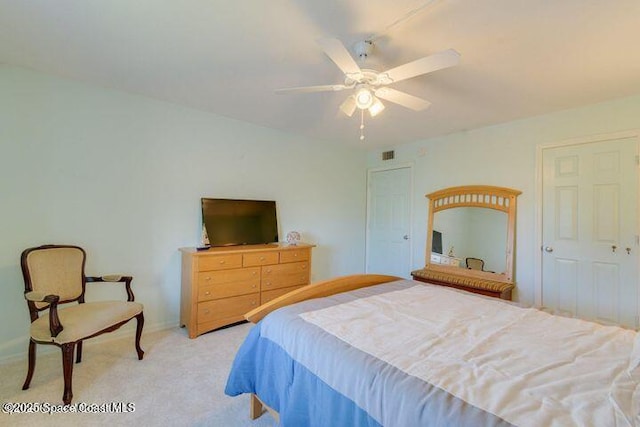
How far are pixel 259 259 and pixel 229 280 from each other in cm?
39

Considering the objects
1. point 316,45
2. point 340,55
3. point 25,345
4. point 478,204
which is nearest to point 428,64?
point 340,55

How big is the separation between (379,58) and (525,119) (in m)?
2.28

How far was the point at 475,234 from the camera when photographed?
12.1ft

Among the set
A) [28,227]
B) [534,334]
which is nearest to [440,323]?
[534,334]

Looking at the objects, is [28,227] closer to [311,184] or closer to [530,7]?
[311,184]

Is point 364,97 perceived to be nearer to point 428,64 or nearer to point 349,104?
Result: point 349,104

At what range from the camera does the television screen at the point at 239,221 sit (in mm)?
3328

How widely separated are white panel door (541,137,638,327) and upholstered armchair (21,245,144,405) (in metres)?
3.81

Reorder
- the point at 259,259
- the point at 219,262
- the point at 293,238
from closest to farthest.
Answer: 1. the point at 219,262
2. the point at 259,259
3. the point at 293,238

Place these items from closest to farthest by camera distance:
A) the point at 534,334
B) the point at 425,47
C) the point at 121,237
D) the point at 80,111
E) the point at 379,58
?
the point at 534,334 < the point at 425,47 < the point at 379,58 < the point at 80,111 < the point at 121,237

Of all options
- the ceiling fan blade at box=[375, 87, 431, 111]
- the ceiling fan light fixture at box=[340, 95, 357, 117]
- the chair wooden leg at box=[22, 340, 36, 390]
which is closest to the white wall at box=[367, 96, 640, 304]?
the ceiling fan blade at box=[375, 87, 431, 111]

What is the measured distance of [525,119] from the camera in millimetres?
3326

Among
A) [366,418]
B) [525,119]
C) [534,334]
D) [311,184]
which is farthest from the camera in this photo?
[311,184]

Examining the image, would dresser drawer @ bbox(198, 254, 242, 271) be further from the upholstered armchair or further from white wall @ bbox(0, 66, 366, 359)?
the upholstered armchair
